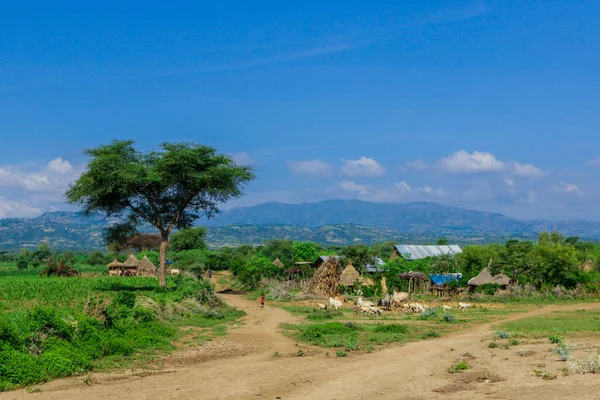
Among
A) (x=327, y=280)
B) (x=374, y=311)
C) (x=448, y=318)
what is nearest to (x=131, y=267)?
(x=327, y=280)

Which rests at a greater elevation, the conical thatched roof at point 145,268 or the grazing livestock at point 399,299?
the conical thatched roof at point 145,268

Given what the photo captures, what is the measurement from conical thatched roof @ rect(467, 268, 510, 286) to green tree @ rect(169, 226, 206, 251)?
248 feet

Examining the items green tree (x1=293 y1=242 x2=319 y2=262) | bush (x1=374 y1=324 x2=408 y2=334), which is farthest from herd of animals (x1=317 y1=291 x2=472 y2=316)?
green tree (x1=293 y1=242 x2=319 y2=262)

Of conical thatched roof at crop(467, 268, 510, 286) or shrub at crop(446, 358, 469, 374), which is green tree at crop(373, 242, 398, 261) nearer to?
conical thatched roof at crop(467, 268, 510, 286)

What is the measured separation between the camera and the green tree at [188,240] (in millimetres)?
115062

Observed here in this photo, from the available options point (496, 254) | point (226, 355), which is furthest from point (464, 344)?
point (496, 254)

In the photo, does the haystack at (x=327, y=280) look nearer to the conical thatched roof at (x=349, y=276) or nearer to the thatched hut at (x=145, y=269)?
the conical thatched roof at (x=349, y=276)

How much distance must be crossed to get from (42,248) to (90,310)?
112 metres

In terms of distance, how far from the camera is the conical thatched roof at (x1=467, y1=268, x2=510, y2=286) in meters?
46.3

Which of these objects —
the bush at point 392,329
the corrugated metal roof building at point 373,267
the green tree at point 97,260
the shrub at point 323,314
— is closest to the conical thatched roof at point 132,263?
the corrugated metal roof building at point 373,267

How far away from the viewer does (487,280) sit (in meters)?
46.6

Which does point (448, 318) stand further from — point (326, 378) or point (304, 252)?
point (304, 252)

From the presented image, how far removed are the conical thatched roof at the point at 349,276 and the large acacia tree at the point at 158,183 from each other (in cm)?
1121

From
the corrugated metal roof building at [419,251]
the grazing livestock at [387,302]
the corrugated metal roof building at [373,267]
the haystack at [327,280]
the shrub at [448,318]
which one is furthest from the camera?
the corrugated metal roof building at [419,251]
